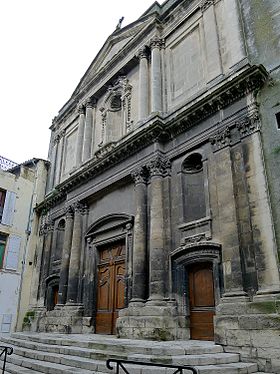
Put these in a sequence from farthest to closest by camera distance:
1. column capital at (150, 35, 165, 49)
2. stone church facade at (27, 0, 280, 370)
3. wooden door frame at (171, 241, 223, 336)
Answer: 1. column capital at (150, 35, 165, 49)
2. wooden door frame at (171, 241, 223, 336)
3. stone church facade at (27, 0, 280, 370)

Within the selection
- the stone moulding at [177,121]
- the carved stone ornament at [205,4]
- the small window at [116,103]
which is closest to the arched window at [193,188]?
the stone moulding at [177,121]

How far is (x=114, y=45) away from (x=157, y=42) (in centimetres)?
371

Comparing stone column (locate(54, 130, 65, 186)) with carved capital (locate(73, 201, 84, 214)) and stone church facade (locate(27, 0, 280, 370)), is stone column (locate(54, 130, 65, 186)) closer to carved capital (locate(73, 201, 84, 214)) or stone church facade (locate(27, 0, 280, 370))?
stone church facade (locate(27, 0, 280, 370))

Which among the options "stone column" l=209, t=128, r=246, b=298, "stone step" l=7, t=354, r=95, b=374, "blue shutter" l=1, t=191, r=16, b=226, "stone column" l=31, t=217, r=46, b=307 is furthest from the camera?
"blue shutter" l=1, t=191, r=16, b=226

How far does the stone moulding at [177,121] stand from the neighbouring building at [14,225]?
3.67 m

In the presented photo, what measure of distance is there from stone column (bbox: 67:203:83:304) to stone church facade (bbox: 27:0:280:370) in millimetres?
41

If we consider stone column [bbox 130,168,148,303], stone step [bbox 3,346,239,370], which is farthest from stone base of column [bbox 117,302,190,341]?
stone step [bbox 3,346,239,370]

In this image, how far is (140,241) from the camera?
32.2 ft

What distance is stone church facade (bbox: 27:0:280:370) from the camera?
7.54m

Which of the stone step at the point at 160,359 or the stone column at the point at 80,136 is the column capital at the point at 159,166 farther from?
the stone step at the point at 160,359

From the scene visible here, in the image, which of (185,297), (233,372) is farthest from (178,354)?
(185,297)

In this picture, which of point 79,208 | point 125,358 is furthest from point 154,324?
point 79,208

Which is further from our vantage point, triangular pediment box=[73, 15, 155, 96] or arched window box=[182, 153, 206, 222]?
triangular pediment box=[73, 15, 155, 96]

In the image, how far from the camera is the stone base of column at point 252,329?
20.5ft
